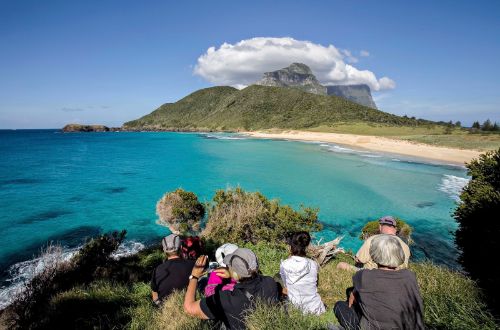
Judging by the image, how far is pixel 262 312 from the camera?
3531 mm

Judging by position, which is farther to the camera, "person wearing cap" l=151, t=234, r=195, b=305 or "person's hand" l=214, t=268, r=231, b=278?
"person wearing cap" l=151, t=234, r=195, b=305

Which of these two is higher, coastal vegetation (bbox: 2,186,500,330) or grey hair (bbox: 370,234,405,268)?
grey hair (bbox: 370,234,405,268)

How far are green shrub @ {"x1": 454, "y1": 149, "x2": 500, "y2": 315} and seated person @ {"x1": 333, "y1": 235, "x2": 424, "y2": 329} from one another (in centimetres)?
401

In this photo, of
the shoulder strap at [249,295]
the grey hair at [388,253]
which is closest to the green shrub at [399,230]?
the grey hair at [388,253]

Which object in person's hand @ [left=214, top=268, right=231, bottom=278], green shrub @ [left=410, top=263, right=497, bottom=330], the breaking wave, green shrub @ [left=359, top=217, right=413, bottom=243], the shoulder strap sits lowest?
the breaking wave

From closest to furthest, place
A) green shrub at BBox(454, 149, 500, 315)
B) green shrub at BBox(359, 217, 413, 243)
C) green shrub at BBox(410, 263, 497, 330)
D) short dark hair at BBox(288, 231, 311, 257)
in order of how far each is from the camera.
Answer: green shrub at BBox(410, 263, 497, 330) → short dark hair at BBox(288, 231, 311, 257) → green shrub at BBox(454, 149, 500, 315) → green shrub at BBox(359, 217, 413, 243)

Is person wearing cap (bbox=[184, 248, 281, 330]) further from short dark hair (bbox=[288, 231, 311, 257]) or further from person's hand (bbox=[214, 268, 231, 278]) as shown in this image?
short dark hair (bbox=[288, 231, 311, 257])

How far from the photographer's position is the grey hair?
3.33m

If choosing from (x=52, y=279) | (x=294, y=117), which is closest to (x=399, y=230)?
(x=52, y=279)

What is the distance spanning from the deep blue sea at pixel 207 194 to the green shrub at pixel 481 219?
613 centimetres

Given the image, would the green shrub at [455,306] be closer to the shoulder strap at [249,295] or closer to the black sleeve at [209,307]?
the shoulder strap at [249,295]

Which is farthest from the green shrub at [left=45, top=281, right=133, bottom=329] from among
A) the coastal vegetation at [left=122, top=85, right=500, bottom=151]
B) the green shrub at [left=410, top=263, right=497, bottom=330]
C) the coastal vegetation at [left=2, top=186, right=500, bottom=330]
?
the coastal vegetation at [left=122, top=85, right=500, bottom=151]

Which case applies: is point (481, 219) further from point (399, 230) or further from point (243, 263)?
point (243, 263)

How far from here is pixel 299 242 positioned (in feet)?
15.1
